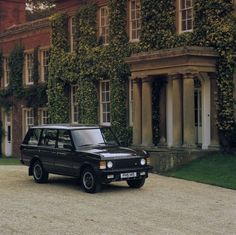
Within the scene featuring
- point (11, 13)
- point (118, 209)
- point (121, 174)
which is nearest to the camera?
point (118, 209)

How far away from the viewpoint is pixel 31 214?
1041cm

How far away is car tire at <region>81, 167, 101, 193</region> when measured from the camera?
1298 centimetres

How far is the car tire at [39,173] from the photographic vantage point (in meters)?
15.1

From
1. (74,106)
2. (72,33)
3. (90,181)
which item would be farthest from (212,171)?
(72,33)

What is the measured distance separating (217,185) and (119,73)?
432 inches

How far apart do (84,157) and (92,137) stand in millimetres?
1072

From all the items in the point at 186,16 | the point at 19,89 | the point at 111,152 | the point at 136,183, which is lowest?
the point at 136,183

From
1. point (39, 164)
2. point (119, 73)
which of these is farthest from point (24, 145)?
point (119, 73)

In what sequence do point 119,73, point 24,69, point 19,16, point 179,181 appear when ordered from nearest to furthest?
point 179,181, point 119,73, point 24,69, point 19,16

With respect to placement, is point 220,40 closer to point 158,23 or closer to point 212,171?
point 158,23

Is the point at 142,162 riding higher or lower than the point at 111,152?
lower

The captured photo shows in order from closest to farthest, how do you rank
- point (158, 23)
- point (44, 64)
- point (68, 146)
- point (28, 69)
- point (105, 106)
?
point (68, 146), point (158, 23), point (105, 106), point (44, 64), point (28, 69)

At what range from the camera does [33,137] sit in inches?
618

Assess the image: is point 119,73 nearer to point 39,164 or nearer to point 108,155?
point 39,164
